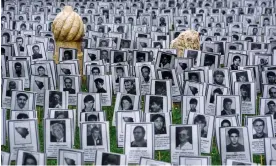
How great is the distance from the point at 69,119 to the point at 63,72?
470cm

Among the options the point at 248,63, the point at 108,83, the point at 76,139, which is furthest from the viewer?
the point at 248,63

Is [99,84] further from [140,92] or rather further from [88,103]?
[88,103]

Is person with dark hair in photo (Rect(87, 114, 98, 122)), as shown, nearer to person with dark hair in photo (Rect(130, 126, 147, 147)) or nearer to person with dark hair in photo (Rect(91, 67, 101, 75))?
person with dark hair in photo (Rect(130, 126, 147, 147))

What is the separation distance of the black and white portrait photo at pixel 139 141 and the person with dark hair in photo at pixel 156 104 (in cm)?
207

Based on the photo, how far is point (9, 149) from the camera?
10633 mm

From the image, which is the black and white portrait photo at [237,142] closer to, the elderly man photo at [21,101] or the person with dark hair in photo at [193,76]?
the elderly man photo at [21,101]

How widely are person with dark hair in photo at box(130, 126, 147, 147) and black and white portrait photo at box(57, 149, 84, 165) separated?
136cm

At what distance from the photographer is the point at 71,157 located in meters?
8.74

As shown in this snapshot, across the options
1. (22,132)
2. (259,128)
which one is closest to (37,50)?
(22,132)

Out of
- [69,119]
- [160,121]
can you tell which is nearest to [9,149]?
[69,119]

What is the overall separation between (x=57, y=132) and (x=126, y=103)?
2164 mm

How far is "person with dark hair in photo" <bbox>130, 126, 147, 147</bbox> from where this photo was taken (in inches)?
389

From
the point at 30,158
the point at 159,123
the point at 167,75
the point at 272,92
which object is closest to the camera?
the point at 30,158

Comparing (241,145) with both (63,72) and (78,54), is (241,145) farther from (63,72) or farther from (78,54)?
(78,54)
